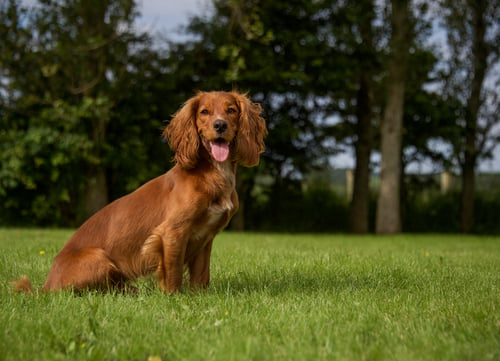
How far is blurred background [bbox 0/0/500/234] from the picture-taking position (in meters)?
12.9

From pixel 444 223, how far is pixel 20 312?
15419mm

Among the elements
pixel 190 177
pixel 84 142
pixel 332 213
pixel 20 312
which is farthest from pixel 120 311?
pixel 332 213

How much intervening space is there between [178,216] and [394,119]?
427 inches

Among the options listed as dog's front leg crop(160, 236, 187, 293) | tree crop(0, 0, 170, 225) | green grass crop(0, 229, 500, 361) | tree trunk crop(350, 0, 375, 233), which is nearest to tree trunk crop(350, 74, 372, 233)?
tree trunk crop(350, 0, 375, 233)

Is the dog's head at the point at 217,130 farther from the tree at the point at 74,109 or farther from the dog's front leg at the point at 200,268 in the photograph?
the tree at the point at 74,109

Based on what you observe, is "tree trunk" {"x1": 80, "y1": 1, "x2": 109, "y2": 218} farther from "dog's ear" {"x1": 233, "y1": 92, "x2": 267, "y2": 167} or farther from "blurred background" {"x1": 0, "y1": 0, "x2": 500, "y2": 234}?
"dog's ear" {"x1": 233, "y1": 92, "x2": 267, "y2": 167}

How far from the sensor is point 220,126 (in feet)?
12.8

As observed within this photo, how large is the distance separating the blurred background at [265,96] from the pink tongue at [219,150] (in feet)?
27.7

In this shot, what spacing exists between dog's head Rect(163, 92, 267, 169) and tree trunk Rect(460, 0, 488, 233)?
12.6 m

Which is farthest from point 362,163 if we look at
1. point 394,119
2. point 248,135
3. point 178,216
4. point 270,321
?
point 270,321

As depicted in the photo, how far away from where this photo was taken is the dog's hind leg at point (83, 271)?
3.68 meters

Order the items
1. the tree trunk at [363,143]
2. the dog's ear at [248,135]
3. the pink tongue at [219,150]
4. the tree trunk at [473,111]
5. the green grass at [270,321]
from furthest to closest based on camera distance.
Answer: the tree trunk at [473,111], the tree trunk at [363,143], the dog's ear at [248,135], the pink tongue at [219,150], the green grass at [270,321]

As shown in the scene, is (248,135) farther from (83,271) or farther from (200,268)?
(83,271)

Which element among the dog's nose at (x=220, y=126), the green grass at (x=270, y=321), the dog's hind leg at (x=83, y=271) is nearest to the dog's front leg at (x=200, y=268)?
the green grass at (x=270, y=321)
